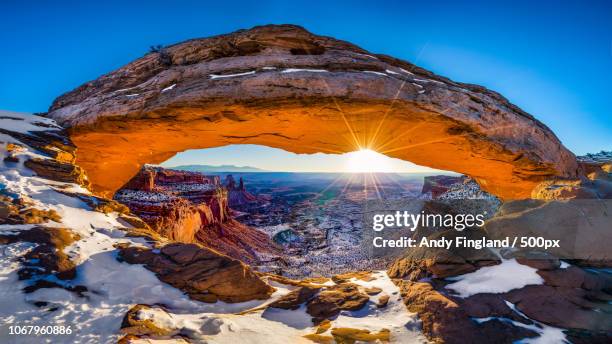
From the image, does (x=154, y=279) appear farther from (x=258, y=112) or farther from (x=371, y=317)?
(x=258, y=112)

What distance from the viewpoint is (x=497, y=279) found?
19.6ft

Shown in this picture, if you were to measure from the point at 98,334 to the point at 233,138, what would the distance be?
312 inches

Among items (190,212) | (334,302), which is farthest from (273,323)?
(190,212)

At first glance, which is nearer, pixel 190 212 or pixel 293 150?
pixel 293 150

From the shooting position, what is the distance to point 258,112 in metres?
8.64

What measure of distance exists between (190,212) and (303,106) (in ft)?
90.7

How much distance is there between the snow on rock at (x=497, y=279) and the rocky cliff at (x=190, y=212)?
25.0 meters

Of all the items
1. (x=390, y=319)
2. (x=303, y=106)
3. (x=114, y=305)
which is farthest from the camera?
(x=303, y=106)

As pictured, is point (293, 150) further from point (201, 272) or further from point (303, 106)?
point (201, 272)

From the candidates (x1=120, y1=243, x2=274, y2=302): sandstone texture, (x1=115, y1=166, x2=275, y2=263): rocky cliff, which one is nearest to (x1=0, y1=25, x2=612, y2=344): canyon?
(x1=120, y1=243, x2=274, y2=302): sandstone texture

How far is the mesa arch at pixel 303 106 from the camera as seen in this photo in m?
8.13

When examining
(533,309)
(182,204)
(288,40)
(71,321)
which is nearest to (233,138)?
(288,40)
